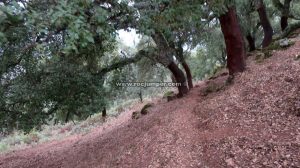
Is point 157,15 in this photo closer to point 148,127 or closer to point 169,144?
point 169,144

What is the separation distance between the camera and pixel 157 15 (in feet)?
16.3

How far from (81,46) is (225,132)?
11.8 ft

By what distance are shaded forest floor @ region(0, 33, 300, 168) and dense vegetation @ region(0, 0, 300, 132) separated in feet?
3.77

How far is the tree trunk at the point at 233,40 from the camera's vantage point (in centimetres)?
880

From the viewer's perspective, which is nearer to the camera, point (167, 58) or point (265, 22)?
point (167, 58)

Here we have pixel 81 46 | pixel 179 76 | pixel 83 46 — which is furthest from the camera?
pixel 179 76

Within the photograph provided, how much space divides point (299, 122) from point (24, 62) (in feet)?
18.3

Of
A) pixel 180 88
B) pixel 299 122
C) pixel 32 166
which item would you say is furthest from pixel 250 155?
pixel 32 166

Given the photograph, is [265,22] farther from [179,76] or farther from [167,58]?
[167,58]

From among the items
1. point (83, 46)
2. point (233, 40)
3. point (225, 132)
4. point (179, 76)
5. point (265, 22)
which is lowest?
point (225, 132)

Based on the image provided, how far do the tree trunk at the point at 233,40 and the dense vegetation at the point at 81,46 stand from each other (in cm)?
3

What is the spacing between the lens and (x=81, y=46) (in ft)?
13.0

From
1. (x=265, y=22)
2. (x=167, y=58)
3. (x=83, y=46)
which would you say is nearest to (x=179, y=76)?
(x=167, y=58)

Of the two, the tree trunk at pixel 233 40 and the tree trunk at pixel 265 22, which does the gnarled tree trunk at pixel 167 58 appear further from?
the tree trunk at pixel 265 22
